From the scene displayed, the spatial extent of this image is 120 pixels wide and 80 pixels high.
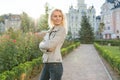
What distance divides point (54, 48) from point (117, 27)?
67.0 m

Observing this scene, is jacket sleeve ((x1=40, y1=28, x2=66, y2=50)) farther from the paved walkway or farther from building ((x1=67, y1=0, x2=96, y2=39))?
building ((x1=67, y1=0, x2=96, y2=39))

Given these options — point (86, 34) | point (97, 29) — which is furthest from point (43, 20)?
point (97, 29)

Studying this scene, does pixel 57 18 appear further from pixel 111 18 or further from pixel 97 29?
pixel 97 29

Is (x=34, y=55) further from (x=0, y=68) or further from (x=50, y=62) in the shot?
(x=50, y=62)

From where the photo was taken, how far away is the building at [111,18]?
69.6 meters

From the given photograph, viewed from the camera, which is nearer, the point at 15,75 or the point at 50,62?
the point at 50,62

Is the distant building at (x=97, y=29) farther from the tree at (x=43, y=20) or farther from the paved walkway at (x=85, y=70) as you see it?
the paved walkway at (x=85, y=70)

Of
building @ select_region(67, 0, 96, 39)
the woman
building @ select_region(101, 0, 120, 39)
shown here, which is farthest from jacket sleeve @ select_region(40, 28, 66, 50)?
building @ select_region(67, 0, 96, 39)

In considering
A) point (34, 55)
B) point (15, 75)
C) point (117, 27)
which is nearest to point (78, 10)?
point (117, 27)

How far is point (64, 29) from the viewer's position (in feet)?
13.3

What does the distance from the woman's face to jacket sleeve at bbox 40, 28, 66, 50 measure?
0.12 meters

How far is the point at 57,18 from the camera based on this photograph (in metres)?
4.07

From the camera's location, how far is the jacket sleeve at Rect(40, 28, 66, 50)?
12.8 feet

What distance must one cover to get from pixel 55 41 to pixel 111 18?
69.0 metres
